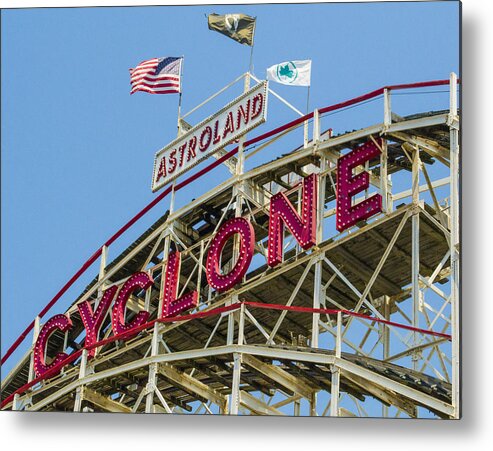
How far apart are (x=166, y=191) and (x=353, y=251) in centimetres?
471

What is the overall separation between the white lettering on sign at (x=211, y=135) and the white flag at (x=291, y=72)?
1212 millimetres

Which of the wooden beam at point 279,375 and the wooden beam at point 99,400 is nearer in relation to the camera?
the wooden beam at point 279,375

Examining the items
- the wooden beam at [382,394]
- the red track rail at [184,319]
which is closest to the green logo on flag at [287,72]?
the red track rail at [184,319]

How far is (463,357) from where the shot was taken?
68.8 ft

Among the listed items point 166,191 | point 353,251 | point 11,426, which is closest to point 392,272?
point 353,251

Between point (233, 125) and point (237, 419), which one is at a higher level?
point (233, 125)

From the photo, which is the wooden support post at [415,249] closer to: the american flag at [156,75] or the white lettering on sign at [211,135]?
the white lettering on sign at [211,135]

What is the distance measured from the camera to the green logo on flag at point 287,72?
2869cm

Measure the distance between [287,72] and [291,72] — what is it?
71mm

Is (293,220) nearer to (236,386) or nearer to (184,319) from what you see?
(184,319)

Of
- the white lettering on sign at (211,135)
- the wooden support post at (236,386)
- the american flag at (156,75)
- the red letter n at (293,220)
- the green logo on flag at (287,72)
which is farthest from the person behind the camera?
the american flag at (156,75)

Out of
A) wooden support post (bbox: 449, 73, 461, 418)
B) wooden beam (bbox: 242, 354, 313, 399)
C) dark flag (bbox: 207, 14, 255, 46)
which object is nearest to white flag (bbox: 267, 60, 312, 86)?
dark flag (bbox: 207, 14, 255, 46)

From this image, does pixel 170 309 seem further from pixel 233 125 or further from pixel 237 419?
pixel 237 419

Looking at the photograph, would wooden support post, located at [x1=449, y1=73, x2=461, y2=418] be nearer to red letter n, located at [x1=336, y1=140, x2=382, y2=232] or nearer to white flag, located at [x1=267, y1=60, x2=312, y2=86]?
red letter n, located at [x1=336, y1=140, x2=382, y2=232]
